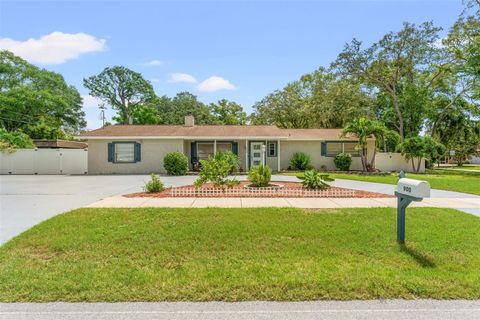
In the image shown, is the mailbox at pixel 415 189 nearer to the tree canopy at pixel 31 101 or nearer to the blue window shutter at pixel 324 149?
the blue window shutter at pixel 324 149

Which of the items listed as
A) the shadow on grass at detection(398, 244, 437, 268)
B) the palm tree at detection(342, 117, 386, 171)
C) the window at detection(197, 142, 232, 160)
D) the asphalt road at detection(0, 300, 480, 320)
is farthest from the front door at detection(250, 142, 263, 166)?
the asphalt road at detection(0, 300, 480, 320)

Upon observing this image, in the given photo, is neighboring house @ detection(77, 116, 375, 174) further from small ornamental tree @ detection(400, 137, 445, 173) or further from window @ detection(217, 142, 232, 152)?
small ornamental tree @ detection(400, 137, 445, 173)

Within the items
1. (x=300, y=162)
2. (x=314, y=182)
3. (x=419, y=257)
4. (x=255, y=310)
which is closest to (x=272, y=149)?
(x=300, y=162)

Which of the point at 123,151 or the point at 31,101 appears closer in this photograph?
the point at 123,151

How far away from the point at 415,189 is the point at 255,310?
3026mm

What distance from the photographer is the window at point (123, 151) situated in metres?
19.6

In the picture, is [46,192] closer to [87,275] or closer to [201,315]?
[87,275]

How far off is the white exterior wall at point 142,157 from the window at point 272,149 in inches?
235

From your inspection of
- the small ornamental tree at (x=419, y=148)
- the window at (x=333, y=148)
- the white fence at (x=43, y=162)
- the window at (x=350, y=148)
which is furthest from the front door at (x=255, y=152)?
the white fence at (x=43, y=162)

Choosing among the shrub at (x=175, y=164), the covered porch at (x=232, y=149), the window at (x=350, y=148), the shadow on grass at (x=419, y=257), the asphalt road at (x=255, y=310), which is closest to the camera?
the asphalt road at (x=255, y=310)

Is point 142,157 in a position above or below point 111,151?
below

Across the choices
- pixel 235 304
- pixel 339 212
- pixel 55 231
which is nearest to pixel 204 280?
pixel 235 304

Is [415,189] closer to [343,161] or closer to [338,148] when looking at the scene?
[343,161]

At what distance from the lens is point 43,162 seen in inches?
789
